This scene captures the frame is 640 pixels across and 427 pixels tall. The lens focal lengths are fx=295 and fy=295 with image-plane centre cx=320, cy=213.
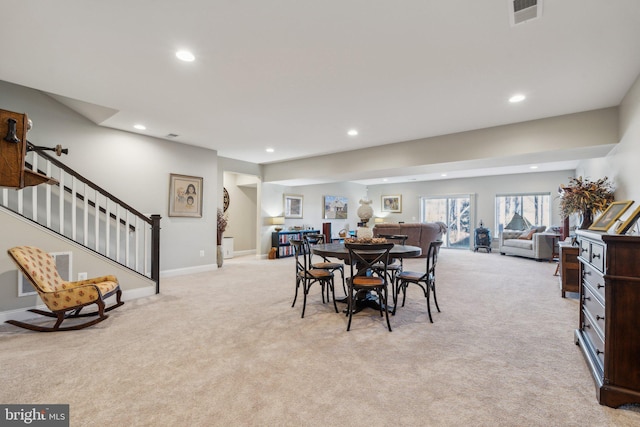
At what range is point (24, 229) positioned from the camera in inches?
127

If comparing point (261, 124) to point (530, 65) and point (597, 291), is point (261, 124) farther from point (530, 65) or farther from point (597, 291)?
point (597, 291)

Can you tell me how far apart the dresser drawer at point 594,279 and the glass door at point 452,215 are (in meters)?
8.31

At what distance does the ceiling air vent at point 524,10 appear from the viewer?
197 cm

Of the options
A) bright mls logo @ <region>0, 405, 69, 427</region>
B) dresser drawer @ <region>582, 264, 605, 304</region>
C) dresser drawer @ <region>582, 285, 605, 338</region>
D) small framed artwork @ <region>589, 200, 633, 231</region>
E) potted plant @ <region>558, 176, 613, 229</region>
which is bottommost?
bright mls logo @ <region>0, 405, 69, 427</region>

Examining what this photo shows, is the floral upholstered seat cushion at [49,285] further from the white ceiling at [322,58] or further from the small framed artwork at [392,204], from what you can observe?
the small framed artwork at [392,204]

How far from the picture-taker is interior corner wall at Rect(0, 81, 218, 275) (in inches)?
163

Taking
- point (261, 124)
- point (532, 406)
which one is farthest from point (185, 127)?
point (532, 406)

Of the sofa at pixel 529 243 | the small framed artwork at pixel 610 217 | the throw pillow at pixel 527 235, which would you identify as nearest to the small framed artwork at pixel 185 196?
the small framed artwork at pixel 610 217

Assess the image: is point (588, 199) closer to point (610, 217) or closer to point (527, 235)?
point (610, 217)

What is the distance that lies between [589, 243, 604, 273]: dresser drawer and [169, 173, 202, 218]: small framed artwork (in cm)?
590

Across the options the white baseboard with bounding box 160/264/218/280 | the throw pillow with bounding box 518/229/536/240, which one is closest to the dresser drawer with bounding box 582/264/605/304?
the white baseboard with bounding box 160/264/218/280

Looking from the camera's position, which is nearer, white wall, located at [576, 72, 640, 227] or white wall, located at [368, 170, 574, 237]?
white wall, located at [576, 72, 640, 227]

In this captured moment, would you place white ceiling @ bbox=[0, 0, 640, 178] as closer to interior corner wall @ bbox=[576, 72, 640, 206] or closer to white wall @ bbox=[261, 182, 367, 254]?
interior corner wall @ bbox=[576, 72, 640, 206]

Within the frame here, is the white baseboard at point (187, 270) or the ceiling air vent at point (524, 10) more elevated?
the ceiling air vent at point (524, 10)
